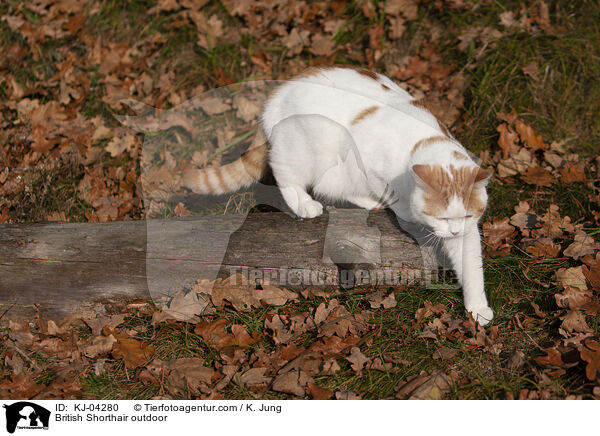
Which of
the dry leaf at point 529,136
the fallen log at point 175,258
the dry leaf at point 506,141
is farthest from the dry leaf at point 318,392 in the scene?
the dry leaf at point 529,136

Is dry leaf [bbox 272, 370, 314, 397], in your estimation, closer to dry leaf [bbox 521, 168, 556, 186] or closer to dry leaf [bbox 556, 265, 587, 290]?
dry leaf [bbox 556, 265, 587, 290]

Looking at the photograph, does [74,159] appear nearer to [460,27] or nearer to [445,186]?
[445,186]

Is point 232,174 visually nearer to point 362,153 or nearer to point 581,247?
point 362,153

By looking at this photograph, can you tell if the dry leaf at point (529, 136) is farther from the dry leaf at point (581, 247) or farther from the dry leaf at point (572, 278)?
the dry leaf at point (572, 278)

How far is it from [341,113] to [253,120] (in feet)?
4.86

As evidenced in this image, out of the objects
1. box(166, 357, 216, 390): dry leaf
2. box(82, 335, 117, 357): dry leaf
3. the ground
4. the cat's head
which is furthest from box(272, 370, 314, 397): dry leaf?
the cat's head

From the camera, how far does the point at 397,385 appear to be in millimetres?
2354

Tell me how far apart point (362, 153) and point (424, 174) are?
61 centimetres

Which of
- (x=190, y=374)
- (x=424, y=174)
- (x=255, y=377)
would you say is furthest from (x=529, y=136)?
(x=190, y=374)

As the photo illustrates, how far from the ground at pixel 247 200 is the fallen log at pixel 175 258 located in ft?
0.40

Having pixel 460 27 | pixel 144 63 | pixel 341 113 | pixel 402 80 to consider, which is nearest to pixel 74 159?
pixel 144 63

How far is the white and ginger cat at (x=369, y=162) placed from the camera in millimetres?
2572
